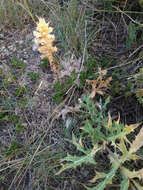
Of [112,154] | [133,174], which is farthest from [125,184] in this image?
[112,154]

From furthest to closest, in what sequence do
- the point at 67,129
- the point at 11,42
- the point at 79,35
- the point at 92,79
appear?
1. the point at 11,42
2. the point at 79,35
3. the point at 92,79
4. the point at 67,129

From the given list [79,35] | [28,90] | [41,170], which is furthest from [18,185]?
[79,35]

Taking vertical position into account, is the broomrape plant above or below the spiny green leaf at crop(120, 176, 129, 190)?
above

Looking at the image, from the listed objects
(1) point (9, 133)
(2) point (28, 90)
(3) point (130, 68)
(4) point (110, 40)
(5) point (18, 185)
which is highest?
(4) point (110, 40)

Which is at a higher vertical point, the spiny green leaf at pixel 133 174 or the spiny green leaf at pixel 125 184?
the spiny green leaf at pixel 133 174

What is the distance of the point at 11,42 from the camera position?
86.5 inches

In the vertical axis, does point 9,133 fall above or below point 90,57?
below

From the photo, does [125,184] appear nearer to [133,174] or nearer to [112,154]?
A: [133,174]

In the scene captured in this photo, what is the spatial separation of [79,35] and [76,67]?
309 millimetres

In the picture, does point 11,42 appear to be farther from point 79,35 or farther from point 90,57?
point 90,57

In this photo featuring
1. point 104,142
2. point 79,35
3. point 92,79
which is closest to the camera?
point 104,142

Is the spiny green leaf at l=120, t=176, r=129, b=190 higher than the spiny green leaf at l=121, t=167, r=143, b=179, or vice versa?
the spiny green leaf at l=121, t=167, r=143, b=179

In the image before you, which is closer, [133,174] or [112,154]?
[133,174]

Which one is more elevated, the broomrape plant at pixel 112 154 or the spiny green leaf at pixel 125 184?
the broomrape plant at pixel 112 154
